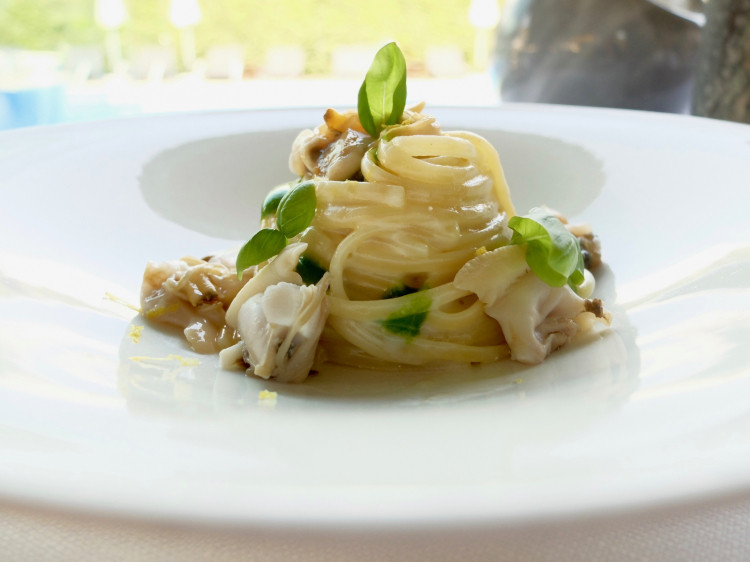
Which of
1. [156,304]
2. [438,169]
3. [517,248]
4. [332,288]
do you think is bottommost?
[156,304]

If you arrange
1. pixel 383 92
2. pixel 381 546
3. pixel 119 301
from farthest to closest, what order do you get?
pixel 119 301
pixel 383 92
pixel 381 546

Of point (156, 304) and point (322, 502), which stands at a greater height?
point (322, 502)

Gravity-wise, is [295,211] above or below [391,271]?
above

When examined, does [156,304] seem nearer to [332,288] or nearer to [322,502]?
[332,288]

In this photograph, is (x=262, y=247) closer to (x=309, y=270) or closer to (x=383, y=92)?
(x=309, y=270)

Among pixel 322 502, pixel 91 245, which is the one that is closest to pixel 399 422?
pixel 322 502

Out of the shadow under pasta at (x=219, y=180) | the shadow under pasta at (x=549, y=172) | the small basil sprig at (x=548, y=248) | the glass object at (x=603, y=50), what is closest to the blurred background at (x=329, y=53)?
the glass object at (x=603, y=50)

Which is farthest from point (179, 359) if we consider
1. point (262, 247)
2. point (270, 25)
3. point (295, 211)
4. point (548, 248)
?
point (270, 25)
